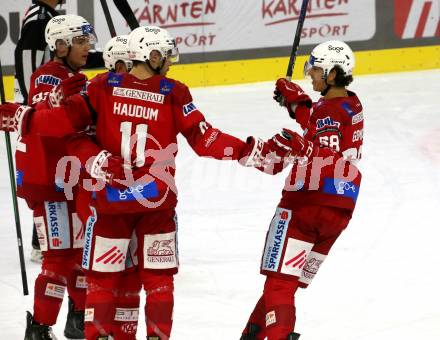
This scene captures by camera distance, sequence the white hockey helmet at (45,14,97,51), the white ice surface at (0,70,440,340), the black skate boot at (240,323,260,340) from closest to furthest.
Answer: the black skate boot at (240,323,260,340)
the white hockey helmet at (45,14,97,51)
the white ice surface at (0,70,440,340)

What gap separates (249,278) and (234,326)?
2.56 feet

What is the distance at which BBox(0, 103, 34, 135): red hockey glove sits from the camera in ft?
15.3

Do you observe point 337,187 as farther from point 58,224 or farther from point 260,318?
point 58,224

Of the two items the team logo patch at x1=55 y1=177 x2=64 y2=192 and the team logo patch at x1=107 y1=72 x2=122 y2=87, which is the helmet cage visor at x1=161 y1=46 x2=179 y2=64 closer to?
the team logo patch at x1=107 y1=72 x2=122 y2=87

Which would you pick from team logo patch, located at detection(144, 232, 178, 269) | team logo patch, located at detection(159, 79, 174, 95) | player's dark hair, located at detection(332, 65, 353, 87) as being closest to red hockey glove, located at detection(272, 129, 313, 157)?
player's dark hair, located at detection(332, 65, 353, 87)

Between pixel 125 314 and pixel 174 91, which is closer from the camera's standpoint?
pixel 174 91

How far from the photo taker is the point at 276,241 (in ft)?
15.8

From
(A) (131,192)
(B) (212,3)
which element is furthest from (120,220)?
(B) (212,3)

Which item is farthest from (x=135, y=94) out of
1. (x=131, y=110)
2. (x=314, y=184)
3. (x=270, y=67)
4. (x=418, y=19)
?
(x=418, y=19)

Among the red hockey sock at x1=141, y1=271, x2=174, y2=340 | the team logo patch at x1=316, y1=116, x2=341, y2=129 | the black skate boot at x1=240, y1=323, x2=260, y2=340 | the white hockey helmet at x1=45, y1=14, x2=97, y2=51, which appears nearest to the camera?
the red hockey sock at x1=141, y1=271, x2=174, y2=340

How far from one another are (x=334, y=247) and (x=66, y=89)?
2566mm

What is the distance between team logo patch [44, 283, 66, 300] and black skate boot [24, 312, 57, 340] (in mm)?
148

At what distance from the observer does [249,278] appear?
619 cm

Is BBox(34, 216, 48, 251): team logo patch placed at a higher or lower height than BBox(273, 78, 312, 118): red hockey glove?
lower
